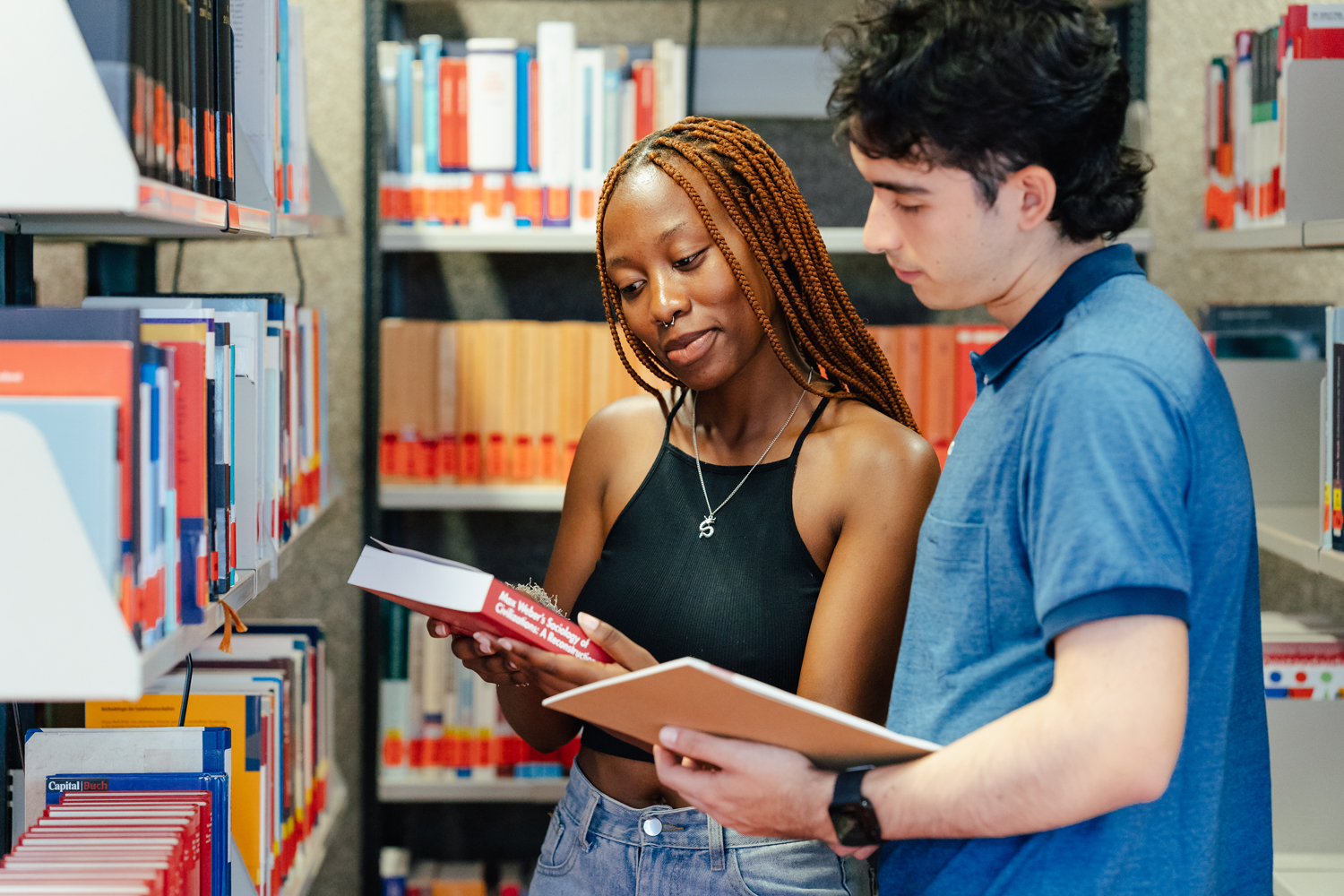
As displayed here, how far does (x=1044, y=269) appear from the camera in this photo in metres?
0.92

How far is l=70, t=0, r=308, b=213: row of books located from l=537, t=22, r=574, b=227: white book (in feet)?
Answer: 1.55

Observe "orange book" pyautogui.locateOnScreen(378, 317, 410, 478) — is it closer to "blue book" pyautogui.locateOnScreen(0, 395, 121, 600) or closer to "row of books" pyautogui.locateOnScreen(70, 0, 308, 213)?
"row of books" pyautogui.locateOnScreen(70, 0, 308, 213)

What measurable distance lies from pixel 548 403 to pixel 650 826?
1.10 m

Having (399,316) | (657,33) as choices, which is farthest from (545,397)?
(657,33)

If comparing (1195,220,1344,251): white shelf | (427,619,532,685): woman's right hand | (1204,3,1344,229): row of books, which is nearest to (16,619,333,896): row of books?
(427,619,532,685): woman's right hand

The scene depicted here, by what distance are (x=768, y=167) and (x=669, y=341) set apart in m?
0.26

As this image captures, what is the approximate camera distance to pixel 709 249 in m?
1.28

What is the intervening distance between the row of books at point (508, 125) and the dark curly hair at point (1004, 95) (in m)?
1.27

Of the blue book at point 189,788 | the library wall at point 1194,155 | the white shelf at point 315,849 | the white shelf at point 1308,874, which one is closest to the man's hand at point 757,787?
the blue book at point 189,788

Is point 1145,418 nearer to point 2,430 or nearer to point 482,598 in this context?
point 482,598

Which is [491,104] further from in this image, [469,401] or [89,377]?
[89,377]

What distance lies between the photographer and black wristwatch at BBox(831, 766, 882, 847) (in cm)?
88

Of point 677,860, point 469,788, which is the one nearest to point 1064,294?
point 677,860

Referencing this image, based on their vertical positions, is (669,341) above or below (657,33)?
below
